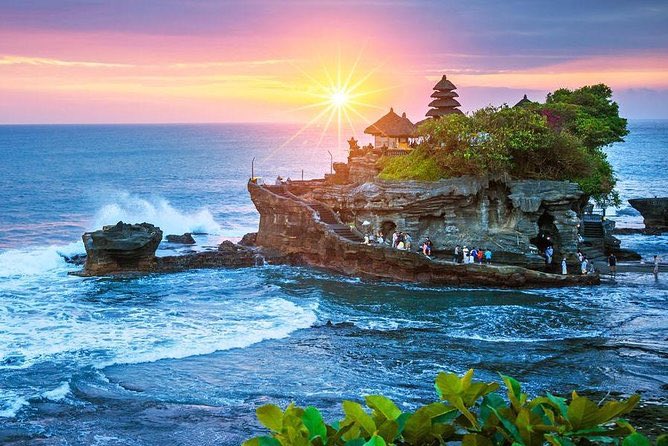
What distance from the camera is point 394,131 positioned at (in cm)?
5059

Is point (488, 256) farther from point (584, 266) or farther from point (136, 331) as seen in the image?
point (136, 331)

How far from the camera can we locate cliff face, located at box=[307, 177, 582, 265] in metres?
41.8

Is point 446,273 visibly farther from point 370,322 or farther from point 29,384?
point 29,384

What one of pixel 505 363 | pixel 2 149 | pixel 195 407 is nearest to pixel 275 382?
pixel 195 407

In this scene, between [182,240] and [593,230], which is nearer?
[593,230]

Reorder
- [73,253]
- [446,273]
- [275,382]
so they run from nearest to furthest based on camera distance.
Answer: [275,382] < [446,273] < [73,253]

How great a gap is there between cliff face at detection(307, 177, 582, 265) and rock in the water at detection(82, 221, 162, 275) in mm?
11655

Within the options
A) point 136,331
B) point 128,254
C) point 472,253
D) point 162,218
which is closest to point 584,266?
point 472,253

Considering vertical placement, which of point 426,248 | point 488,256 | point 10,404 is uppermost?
point 426,248

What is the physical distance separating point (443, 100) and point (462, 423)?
152 ft

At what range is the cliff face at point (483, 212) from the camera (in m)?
41.8

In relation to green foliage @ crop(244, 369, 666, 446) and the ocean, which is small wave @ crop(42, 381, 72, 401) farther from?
green foliage @ crop(244, 369, 666, 446)

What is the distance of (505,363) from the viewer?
26109 mm

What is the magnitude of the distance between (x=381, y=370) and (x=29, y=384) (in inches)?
420
